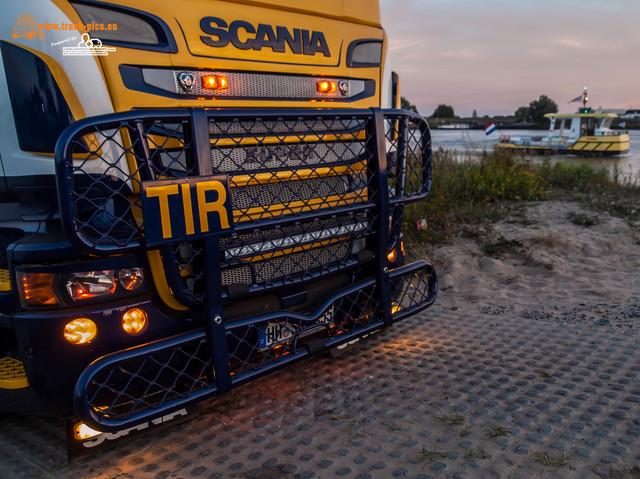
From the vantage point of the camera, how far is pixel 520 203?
8.05m

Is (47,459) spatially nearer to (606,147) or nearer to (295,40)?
(295,40)

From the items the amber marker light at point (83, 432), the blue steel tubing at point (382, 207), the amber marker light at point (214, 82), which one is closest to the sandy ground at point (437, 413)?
the amber marker light at point (83, 432)

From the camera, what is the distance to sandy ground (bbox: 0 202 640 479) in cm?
235

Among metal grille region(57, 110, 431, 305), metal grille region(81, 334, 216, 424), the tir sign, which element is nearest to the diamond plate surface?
metal grille region(81, 334, 216, 424)

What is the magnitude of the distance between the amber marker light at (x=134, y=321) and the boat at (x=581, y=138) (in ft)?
78.4

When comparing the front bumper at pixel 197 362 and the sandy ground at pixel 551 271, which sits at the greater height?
the front bumper at pixel 197 362

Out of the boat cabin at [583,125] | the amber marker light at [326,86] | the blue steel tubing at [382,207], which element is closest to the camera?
the blue steel tubing at [382,207]

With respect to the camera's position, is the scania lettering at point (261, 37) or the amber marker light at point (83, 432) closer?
the amber marker light at point (83, 432)

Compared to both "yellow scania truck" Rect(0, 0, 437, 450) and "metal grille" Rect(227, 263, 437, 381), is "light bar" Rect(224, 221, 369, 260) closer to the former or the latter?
"yellow scania truck" Rect(0, 0, 437, 450)

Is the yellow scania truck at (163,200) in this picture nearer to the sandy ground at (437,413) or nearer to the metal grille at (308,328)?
the metal grille at (308,328)

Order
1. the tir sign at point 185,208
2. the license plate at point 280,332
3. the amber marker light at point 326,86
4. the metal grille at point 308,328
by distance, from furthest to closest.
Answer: the amber marker light at point 326,86, the license plate at point 280,332, the metal grille at point 308,328, the tir sign at point 185,208

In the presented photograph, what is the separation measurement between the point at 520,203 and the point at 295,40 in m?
6.31

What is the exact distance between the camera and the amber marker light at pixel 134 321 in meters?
2.25

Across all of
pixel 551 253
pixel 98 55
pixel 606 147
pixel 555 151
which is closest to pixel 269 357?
pixel 98 55
